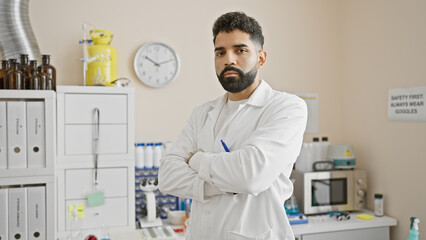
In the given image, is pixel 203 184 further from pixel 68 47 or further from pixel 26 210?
pixel 68 47

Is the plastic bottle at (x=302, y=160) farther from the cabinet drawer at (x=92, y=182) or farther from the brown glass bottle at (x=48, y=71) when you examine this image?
the brown glass bottle at (x=48, y=71)

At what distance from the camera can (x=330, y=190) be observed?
10.0 ft

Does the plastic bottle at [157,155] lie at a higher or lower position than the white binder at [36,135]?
lower

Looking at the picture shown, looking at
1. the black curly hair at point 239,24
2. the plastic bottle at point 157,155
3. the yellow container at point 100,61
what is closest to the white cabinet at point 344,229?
the plastic bottle at point 157,155

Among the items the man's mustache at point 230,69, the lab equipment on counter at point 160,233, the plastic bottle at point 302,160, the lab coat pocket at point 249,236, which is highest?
the man's mustache at point 230,69

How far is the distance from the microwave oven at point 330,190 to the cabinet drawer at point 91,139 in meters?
1.39

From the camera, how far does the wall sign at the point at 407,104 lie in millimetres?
2693

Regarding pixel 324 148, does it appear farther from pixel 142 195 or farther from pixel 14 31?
pixel 14 31

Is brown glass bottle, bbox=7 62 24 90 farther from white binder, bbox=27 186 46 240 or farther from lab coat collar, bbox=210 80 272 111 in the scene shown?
lab coat collar, bbox=210 80 272 111

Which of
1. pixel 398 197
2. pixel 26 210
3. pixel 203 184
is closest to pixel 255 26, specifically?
pixel 203 184

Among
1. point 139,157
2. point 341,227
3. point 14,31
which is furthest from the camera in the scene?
point 139,157

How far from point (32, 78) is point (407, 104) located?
2.54 meters

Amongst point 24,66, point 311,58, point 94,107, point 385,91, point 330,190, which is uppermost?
point 311,58

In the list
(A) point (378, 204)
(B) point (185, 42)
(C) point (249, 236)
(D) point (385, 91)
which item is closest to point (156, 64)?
(B) point (185, 42)
